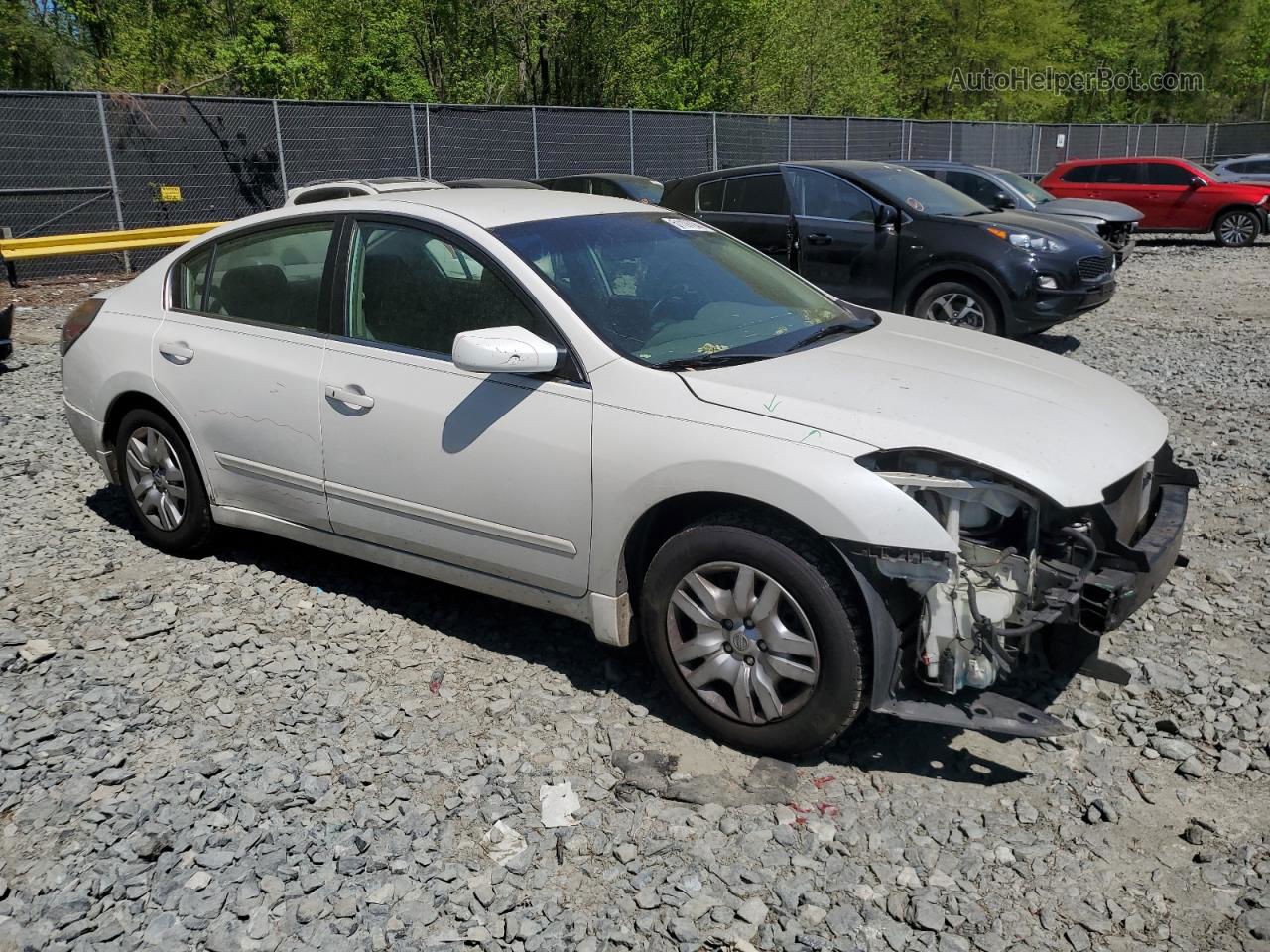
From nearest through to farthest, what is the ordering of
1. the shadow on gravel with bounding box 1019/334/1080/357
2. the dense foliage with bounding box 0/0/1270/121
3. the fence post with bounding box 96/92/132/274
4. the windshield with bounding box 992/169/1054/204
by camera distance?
the shadow on gravel with bounding box 1019/334/1080/357 → the windshield with bounding box 992/169/1054/204 → the fence post with bounding box 96/92/132/274 → the dense foliage with bounding box 0/0/1270/121

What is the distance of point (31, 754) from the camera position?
3535 millimetres

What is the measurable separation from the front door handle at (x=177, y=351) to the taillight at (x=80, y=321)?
2.24 feet

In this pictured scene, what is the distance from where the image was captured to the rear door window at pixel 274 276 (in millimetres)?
4355

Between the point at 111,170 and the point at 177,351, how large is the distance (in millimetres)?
13221

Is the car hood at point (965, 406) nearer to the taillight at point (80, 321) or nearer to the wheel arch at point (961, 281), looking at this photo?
the taillight at point (80, 321)

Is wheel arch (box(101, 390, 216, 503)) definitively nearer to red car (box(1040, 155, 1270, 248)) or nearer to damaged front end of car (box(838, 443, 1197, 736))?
damaged front end of car (box(838, 443, 1197, 736))

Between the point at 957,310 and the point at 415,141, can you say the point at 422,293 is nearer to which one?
the point at 957,310

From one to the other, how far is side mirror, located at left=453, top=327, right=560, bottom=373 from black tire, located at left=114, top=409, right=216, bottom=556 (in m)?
1.93

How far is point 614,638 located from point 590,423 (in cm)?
75

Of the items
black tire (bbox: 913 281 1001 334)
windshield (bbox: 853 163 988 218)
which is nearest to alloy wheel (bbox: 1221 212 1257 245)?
windshield (bbox: 853 163 988 218)

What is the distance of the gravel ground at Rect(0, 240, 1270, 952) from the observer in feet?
9.07

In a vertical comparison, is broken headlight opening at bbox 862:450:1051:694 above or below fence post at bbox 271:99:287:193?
below

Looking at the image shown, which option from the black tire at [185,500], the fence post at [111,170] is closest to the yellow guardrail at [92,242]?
the fence post at [111,170]

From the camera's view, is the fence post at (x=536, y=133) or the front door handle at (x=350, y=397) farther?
the fence post at (x=536, y=133)
